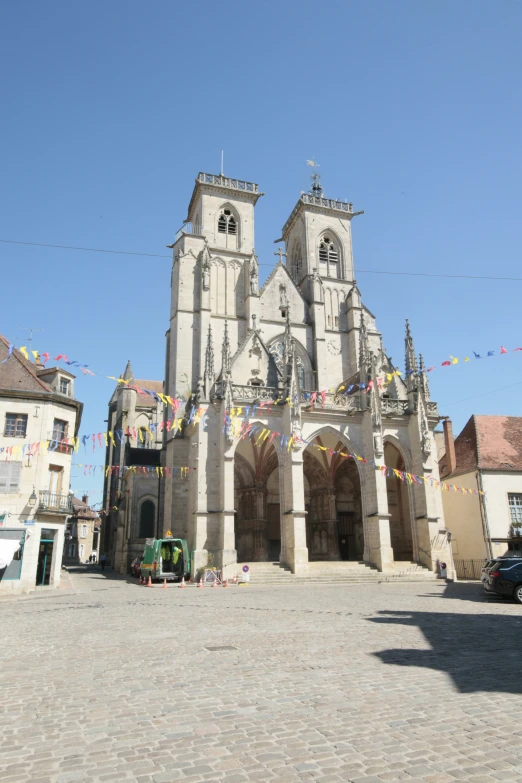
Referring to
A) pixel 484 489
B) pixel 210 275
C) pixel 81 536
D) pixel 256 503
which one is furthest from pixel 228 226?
pixel 81 536

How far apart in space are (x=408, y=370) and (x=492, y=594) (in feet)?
45.2

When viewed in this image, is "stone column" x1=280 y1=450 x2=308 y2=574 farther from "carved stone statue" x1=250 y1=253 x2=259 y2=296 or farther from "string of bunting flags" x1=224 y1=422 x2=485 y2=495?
"carved stone statue" x1=250 y1=253 x2=259 y2=296

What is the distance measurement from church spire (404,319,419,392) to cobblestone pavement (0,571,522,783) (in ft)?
60.2

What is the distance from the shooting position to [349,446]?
27562mm

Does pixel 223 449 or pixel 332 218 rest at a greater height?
pixel 332 218

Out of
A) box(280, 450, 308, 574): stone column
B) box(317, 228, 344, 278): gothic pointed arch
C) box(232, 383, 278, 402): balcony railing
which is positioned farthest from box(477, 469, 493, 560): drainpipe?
box(317, 228, 344, 278): gothic pointed arch

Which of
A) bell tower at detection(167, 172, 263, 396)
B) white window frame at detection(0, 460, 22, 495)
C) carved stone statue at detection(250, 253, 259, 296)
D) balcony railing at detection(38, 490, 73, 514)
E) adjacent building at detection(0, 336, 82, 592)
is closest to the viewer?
adjacent building at detection(0, 336, 82, 592)

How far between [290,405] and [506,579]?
1228 centimetres

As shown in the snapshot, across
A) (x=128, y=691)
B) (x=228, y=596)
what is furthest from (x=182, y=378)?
(x=128, y=691)

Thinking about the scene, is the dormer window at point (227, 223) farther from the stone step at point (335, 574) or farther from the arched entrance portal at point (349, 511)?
the stone step at point (335, 574)

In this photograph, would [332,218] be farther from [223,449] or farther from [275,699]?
[275,699]

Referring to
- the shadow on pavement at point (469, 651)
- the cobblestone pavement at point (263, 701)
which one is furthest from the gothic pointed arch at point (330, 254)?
the cobblestone pavement at point (263, 701)

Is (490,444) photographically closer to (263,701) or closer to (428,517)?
(428,517)

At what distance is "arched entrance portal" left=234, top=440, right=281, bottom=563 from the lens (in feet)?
100.0
